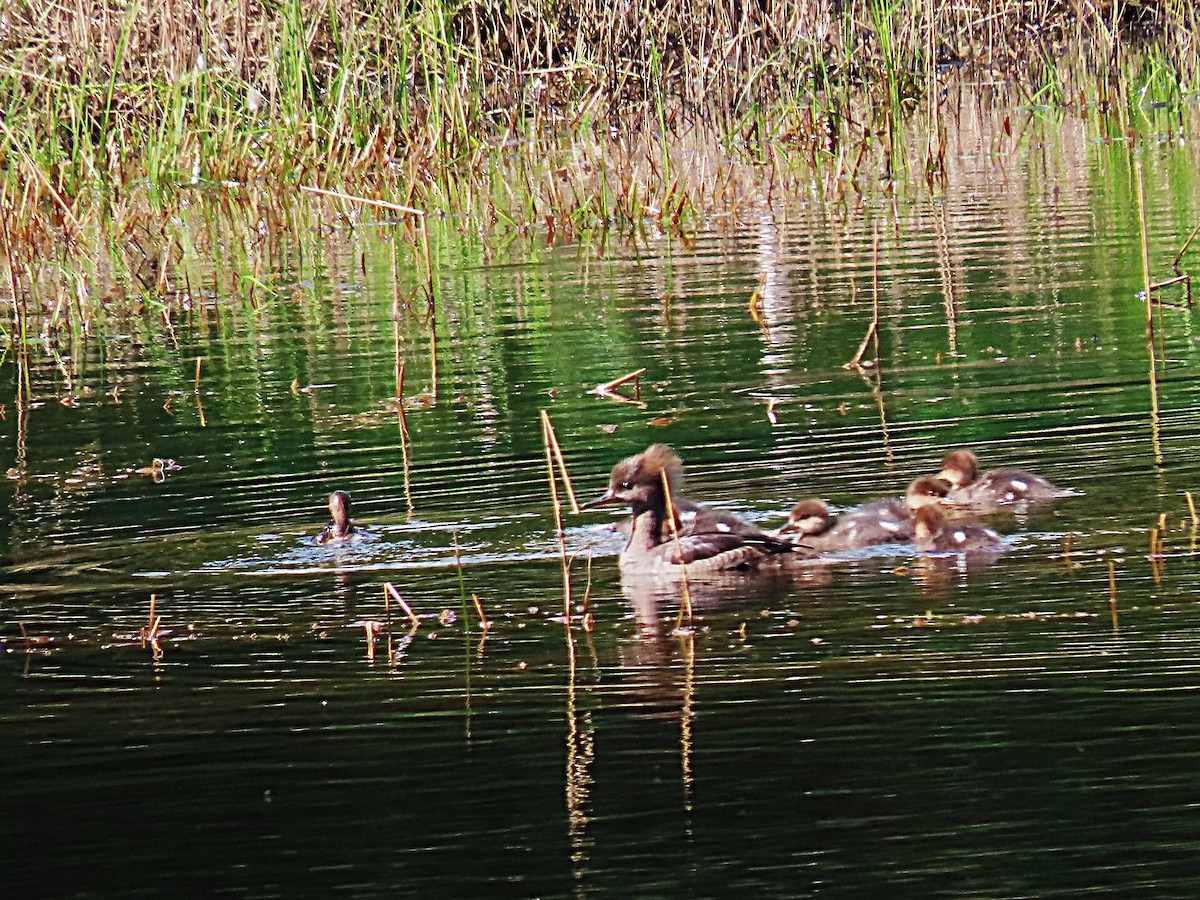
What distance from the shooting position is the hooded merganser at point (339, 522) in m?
7.29

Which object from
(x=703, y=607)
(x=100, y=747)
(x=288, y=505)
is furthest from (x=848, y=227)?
(x=100, y=747)

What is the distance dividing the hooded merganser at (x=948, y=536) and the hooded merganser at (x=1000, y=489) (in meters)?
0.30

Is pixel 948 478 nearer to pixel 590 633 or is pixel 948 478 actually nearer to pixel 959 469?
pixel 959 469

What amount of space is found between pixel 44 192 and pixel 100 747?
1284 cm

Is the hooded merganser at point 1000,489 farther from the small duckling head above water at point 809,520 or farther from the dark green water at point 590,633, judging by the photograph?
the small duckling head above water at point 809,520

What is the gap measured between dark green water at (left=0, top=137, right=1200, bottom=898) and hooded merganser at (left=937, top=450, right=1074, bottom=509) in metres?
0.15

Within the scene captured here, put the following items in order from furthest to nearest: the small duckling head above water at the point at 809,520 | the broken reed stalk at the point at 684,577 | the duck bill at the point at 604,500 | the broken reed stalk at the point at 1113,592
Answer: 1. the duck bill at the point at 604,500
2. the small duckling head above water at the point at 809,520
3. the broken reed stalk at the point at 684,577
4. the broken reed stalk at the point at 1113,592

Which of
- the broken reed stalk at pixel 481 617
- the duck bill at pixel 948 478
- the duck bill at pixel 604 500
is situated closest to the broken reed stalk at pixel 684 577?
the broken reed stalk at pixel 481 617

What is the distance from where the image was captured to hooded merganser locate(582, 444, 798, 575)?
22.8ft

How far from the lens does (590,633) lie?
6.04 meters

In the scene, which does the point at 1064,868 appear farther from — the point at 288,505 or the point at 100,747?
the point at 288,505

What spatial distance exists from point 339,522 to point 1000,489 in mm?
2187

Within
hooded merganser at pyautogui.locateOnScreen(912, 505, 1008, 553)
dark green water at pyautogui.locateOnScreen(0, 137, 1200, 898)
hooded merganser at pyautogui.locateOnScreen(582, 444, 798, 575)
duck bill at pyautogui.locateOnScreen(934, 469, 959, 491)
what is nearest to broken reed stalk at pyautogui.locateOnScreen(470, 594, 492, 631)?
dark green water at pyautogui.locateOnScreen(0, 137, 1200, 898)

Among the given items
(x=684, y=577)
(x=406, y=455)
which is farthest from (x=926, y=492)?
(x=406, y=455)
